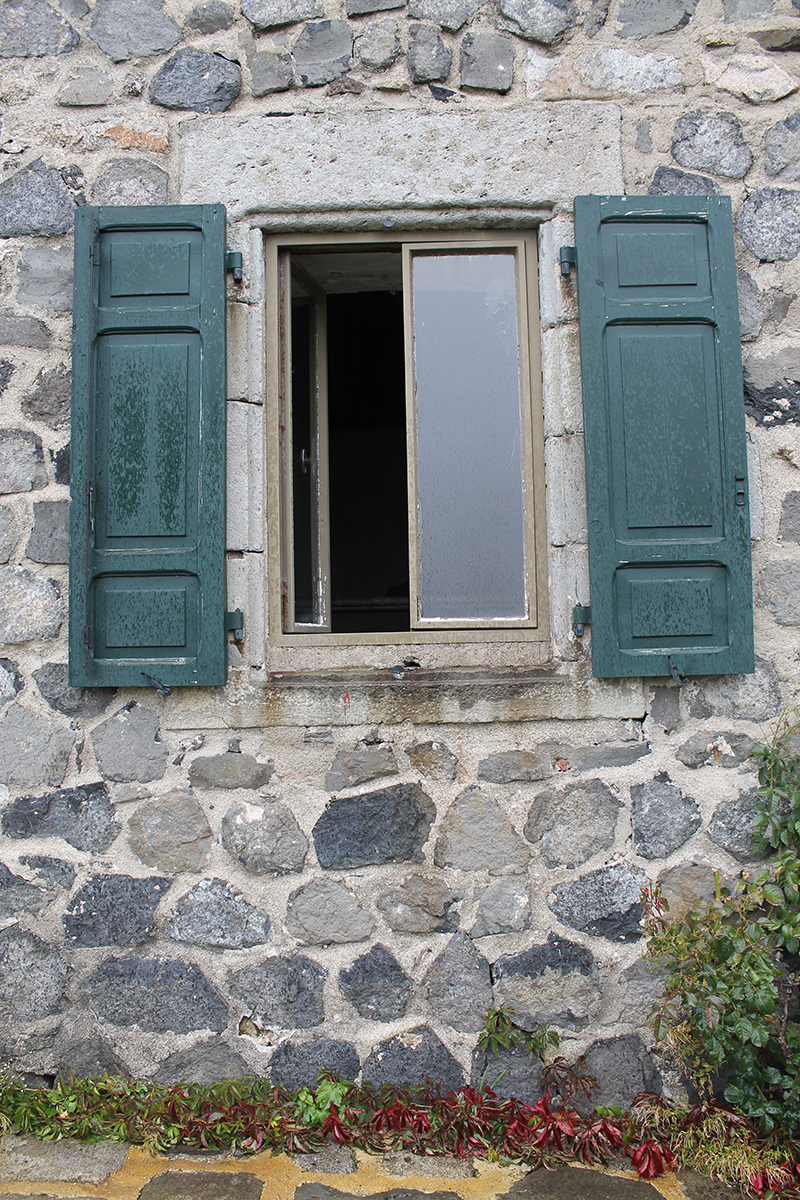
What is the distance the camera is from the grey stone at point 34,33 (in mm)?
2570

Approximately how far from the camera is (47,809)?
2.43 meters

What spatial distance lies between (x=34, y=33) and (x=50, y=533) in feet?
5.29

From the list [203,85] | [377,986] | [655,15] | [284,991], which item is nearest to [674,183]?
[655,15]

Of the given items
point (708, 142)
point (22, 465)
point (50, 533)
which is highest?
point (708, 142)

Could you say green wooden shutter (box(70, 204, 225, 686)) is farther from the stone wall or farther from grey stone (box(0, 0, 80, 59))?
grey stone (box(0, 0, 80, 59))

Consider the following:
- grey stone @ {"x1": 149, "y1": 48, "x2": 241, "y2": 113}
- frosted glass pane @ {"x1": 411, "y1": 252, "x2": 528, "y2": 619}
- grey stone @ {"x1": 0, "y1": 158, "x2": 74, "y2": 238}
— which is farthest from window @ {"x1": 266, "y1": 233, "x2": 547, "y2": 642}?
grey stone @ {"x1": 0, "y1": 158, "x2": 74, "y2": 238}

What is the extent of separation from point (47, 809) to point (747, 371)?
254 centimetres

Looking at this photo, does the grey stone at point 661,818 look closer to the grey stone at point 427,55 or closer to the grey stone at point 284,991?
the grey stone at point 284,991

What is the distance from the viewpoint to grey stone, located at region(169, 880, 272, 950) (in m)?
2.36

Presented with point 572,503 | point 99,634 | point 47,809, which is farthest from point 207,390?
point 47,809

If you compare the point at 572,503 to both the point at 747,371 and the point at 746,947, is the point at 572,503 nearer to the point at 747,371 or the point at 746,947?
the point at 747,371

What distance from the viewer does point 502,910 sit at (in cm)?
235

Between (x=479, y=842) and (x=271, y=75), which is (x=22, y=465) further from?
(x=479, y=842)

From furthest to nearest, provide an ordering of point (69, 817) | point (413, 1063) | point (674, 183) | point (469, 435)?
1. point (469, 435)
2. point (674, 183)
3. point (69, 817)
4. point (413, 1063)
